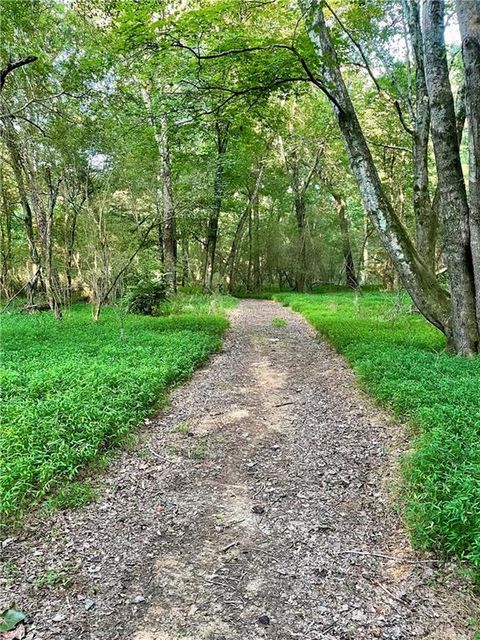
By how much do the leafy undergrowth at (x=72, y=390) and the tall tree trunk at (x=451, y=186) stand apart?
4.40 meters

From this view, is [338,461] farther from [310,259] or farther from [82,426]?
[310,259]

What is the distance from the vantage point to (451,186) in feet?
21.4

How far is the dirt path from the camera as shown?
2242mm

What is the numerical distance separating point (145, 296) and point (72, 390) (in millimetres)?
8698

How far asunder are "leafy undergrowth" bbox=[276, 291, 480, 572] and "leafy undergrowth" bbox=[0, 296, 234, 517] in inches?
107

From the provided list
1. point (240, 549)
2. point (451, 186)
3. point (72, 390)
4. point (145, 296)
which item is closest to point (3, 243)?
point (145, 296)

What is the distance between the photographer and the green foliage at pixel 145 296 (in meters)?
13.3

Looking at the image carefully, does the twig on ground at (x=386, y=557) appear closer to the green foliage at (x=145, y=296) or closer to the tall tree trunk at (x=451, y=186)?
the tall tree trunk at (x=451, y=186)

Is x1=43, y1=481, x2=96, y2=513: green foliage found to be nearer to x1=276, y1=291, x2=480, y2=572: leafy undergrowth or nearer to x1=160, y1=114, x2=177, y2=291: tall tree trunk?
x1=276, y1=291, x2=480, y2=572: leafy undergrowth

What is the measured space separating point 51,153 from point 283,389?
969cm

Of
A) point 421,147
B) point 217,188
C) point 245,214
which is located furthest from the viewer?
point 245,214

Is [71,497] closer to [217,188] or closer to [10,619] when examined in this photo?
[10,619]

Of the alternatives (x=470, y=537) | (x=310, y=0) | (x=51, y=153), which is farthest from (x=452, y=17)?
(x=470, y=537)

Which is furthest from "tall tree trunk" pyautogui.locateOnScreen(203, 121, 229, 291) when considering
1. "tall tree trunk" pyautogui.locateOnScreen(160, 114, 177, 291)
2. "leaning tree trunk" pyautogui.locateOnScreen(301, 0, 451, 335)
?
"leaning tree trunk" pyautogui.locateOnScreen(301, 0, 451, 335)
